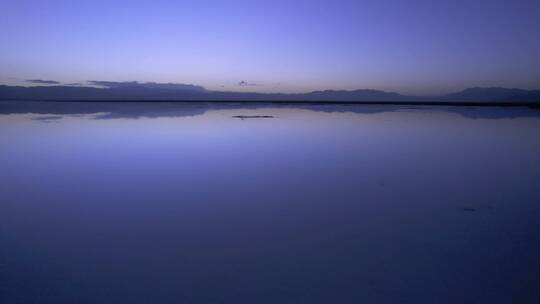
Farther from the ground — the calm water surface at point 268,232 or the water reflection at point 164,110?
the water reflection at point 164,110

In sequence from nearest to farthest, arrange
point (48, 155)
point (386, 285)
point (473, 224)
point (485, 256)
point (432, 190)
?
1. point (386, 285)
2. point (485, 256)
3. point (473, 224)
4. point (432, 190)
5. point (48, 155)

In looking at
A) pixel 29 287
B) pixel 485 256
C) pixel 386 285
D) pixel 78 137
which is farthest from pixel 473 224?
pixel 78 137

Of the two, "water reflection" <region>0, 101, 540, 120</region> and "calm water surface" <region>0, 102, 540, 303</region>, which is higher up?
"water reflection" <region>0, 101, 540, 120</region>

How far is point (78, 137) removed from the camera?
1008cm

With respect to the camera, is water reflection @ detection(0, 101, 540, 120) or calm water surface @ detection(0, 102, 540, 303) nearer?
calm water surface @ detection(0, 102, 540, 303)

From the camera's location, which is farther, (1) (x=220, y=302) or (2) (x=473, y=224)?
(2) (x=473, y=224)

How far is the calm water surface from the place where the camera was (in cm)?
230

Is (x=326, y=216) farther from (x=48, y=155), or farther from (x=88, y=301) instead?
(x=48, y=155)

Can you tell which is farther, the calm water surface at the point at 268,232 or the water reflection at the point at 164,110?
the water reflection at the point at 164,110

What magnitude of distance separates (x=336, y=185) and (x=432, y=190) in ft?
4.23

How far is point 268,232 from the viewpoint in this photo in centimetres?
323

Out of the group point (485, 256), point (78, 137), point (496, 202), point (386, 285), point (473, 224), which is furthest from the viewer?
point (78, 137)

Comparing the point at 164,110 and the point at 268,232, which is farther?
the point at 164,110

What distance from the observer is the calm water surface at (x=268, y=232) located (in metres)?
2.30
